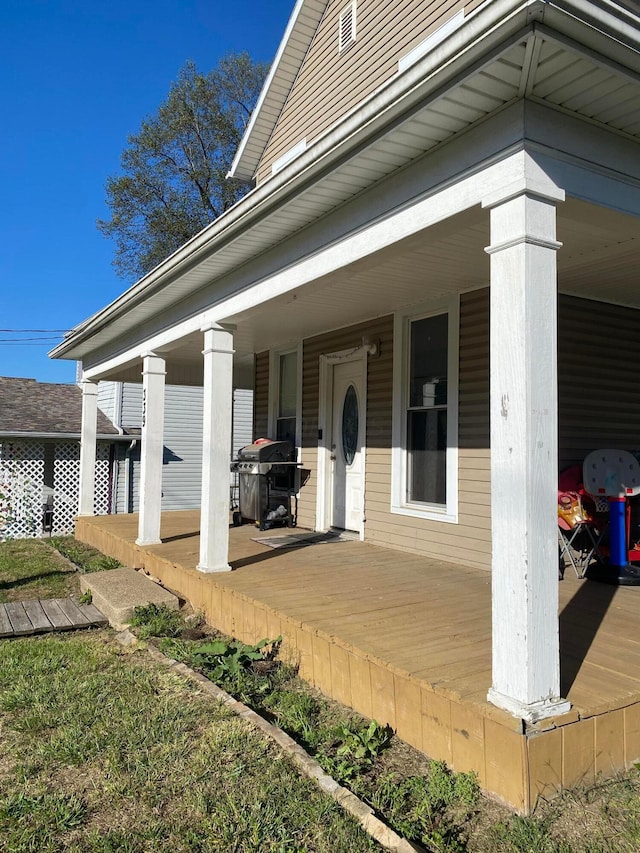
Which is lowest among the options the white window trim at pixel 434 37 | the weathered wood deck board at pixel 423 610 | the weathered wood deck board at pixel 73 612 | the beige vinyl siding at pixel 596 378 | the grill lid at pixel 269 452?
the weathered wood deck board at pixel 73 612

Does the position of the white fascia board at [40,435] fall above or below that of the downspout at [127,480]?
above

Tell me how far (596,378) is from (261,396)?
5.10m

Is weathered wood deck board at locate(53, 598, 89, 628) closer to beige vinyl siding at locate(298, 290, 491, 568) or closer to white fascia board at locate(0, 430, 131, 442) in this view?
beige vinyl siding at locate(298, 290, 491, 568)

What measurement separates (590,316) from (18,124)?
900 inches

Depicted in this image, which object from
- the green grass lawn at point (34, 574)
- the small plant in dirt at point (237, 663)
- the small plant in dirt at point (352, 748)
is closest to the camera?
the small plant in dirt at point (352, 748)

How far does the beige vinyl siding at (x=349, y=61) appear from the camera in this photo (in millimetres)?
6879

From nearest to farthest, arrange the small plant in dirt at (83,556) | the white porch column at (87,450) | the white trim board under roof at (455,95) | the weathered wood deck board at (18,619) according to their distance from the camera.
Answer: the white trim board under roof at (455,95), the weathered wood deck board at (18,619), the small plant in dirt at (83,556), the white porch column at (87,450)

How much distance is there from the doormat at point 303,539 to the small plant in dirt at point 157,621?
65.2 inches

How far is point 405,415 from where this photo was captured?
6.44 metres

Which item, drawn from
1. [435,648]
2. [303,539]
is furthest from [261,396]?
[435,648]

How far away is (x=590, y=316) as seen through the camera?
5.71 metres

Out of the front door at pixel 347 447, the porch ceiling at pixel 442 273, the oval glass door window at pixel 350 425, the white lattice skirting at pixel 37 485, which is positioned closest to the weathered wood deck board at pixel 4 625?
the porch ceiling at pixel 442 273

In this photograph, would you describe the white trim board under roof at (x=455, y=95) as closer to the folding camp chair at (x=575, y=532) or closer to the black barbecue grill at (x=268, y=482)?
the folding camp chair at (x=575, y=532)

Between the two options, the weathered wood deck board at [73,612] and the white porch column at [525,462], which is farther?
the weathered wood deck board at [73,612]
